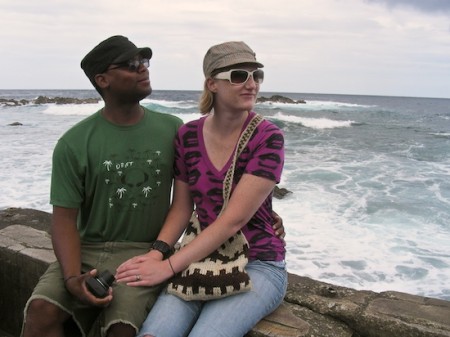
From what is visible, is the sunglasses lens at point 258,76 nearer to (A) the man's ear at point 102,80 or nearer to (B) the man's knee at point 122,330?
(A) the man's ear at point 102,80

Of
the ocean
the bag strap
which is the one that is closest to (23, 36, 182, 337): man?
the bag strap

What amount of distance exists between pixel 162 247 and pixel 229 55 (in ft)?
3.28

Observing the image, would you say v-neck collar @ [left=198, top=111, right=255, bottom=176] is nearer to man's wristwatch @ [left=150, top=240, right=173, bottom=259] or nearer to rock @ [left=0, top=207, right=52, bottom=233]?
man's wristwatch @ [left=150, top=240, right=173, bottom=259]

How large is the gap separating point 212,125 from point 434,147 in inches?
889

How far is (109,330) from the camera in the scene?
213 cm

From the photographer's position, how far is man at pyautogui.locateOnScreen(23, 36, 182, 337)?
2.29m

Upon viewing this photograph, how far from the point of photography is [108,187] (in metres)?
2.41

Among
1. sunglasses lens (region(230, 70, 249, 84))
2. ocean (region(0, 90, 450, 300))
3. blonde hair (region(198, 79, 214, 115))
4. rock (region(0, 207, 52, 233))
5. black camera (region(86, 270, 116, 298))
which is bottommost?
ocean (region(0, 90, 450, 300))

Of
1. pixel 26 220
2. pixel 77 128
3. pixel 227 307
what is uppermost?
pixel 77 128

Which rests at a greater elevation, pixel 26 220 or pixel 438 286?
pixel 26 220

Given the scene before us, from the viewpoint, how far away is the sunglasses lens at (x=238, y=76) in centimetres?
229

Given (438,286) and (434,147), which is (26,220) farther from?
(434,147)

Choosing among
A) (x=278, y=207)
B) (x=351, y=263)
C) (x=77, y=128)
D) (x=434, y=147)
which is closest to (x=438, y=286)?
(x=351, y=263)

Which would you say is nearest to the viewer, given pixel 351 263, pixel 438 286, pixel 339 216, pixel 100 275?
pixel 100 275
